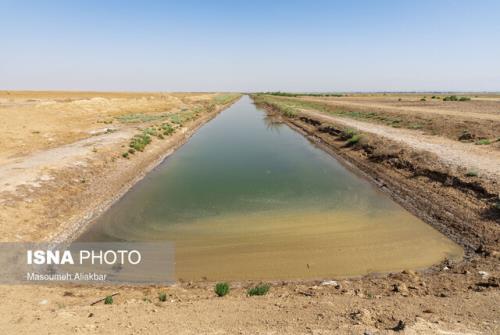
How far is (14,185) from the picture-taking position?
1216 centimetres

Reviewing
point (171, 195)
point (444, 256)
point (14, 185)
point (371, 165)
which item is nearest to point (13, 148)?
point (14, 185)

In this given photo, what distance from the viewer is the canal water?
8789 millimetres

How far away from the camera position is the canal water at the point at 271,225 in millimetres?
8789

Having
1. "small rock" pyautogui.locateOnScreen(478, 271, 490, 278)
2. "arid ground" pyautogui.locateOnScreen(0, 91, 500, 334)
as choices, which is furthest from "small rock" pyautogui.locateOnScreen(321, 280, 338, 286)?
"small rock" pyautogui.locateOnScreen(478, 271, 490, 278)

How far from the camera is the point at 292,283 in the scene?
7.73 meters

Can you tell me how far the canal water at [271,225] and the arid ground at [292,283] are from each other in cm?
67

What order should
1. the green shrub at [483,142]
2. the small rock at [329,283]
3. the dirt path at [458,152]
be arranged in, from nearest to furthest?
the small rock at [329,283]
the dirt path at [458,152]
the green shrub at [483,142]

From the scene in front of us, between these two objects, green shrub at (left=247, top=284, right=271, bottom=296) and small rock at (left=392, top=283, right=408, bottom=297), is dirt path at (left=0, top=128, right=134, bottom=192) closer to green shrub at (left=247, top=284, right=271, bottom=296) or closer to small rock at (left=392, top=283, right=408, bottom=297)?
green shrub at (left=247, top=284, right=271, bottom=296)

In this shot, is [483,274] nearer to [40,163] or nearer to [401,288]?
[401,288]

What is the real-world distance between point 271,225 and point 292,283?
3.35 m

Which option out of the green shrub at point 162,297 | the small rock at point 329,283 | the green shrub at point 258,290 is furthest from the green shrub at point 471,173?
the green shrub at point 162,297

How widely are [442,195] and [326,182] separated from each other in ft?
16.6

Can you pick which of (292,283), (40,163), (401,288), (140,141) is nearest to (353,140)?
(140,141)

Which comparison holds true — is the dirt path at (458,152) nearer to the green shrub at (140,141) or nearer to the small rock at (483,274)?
the small rock at (483,274)
